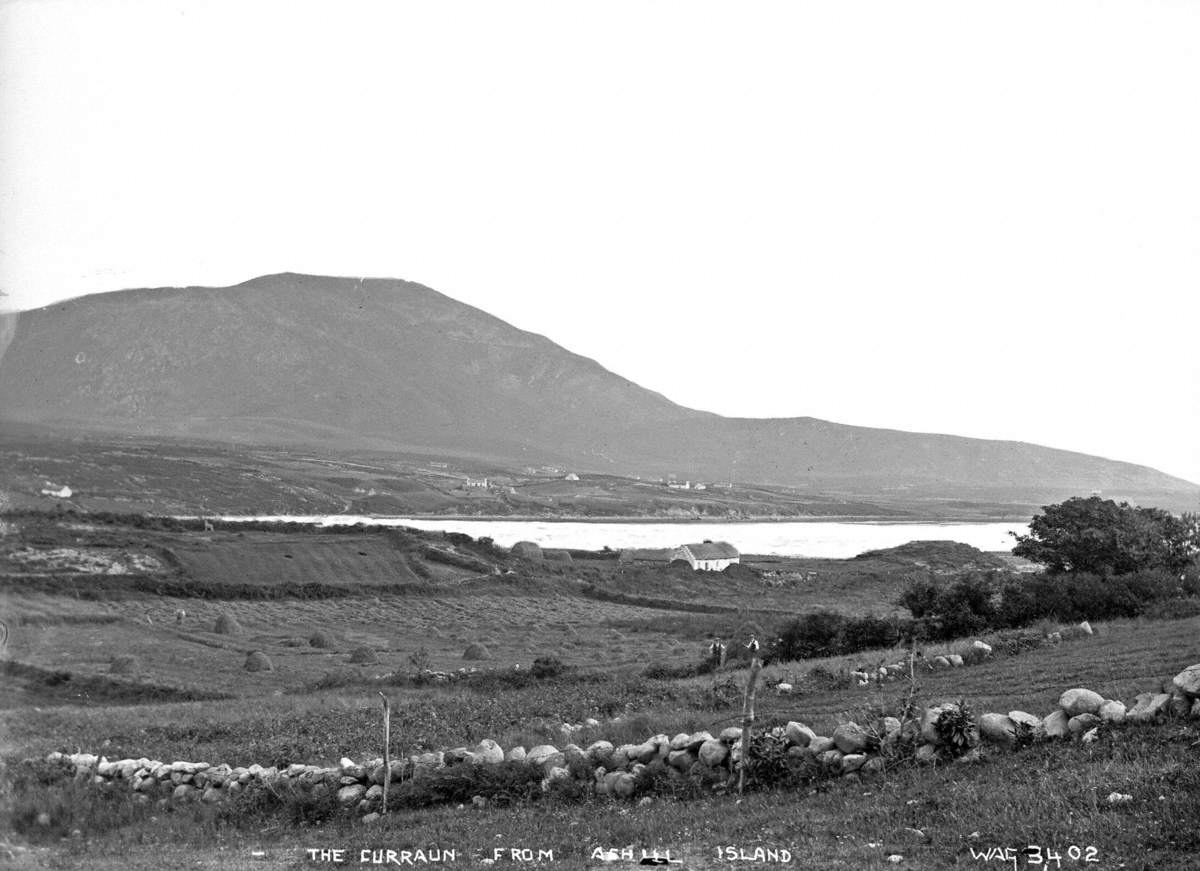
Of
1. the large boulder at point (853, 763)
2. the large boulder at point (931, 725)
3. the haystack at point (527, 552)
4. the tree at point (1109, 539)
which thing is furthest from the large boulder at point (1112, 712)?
the haystack at point (527, 552)

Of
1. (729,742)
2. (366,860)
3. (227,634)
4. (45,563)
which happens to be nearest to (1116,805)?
(729,742)

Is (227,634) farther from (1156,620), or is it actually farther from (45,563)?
(1156,620)

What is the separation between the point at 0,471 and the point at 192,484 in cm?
16856

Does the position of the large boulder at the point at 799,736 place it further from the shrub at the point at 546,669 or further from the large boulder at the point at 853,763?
the shrub at the point at 546,669

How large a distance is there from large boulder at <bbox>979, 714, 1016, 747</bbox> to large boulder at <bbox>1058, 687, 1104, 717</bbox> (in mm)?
628

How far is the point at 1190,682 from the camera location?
11297 millimetres

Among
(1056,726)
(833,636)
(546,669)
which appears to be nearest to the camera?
(1056,726)

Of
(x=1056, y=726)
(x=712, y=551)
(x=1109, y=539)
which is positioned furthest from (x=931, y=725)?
(x=712, y=551)

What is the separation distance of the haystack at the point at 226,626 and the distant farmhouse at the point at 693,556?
176ft

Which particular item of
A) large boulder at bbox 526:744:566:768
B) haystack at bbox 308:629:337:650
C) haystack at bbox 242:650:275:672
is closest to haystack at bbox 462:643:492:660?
haystack at bbox 308:629:337:650

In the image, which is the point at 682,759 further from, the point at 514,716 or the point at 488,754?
the point at 514,716

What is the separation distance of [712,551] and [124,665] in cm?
7561

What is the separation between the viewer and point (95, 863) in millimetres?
10891

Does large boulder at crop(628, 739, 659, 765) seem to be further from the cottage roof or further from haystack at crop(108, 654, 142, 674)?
the cottage roof
